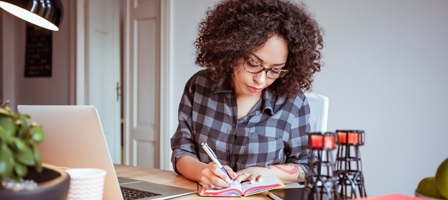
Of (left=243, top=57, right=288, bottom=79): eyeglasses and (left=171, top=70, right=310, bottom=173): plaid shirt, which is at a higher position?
(left=243, top=57, right=288, bottom=79): eyeglasses

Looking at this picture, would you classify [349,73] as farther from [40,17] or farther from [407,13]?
[40,17]

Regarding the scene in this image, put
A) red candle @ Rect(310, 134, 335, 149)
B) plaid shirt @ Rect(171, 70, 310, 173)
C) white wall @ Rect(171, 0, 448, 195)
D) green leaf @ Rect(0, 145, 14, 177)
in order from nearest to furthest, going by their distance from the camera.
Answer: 1. green leaf @ Rect(0, 145, 14, 177)
2. red candle @ Rect(310, 134, 335, 149)
3. plaid shirt @ Rect(171, 70, 310, 173)
4. white wall @ Rect(171, 0, 448, 195)

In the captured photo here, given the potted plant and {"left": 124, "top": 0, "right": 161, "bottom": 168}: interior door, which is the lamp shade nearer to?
the potted plant

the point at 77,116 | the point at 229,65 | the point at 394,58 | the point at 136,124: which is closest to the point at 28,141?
the point at 77,116

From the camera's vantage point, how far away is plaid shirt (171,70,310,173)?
56.0 inches

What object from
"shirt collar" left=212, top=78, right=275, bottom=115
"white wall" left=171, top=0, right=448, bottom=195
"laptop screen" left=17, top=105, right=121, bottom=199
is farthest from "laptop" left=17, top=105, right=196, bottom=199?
"white wall" left=171, top=0, right=448, bottom=195

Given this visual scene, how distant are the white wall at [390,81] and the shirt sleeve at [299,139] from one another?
0.98 m

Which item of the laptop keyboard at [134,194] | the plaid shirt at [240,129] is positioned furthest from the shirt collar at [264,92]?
the laptop keyboard at [134,194]

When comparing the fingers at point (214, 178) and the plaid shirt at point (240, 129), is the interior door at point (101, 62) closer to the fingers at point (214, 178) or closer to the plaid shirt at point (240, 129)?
the plaid shirt at point (240, 129)

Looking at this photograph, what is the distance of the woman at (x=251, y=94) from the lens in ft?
4.37

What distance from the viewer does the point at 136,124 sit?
344cm

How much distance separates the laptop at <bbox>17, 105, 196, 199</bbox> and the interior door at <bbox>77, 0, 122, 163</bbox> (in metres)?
2.59

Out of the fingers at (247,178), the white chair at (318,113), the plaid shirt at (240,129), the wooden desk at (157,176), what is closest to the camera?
the fingers at (247,178)

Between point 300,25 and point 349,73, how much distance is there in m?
1.11
